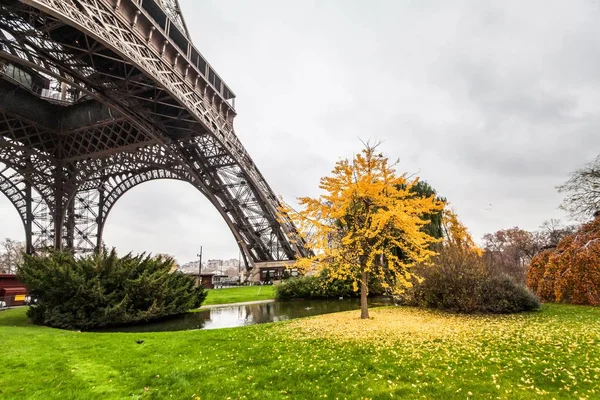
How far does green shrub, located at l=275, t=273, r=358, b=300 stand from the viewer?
983 inches

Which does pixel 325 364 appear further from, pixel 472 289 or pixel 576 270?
pixel 576 270

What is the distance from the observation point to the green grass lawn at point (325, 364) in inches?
192

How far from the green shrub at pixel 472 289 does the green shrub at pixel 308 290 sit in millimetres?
11714

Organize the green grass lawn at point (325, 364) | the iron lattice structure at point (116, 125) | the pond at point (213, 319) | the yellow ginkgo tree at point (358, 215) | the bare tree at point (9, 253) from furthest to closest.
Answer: the bare tree at point (9, 253) < the iron lattice structure at point (116, 125) < the pond at point (213, 319) < the yellow ginkgo tree at point (358, 215) < the green grass lawn at point (325, 364)

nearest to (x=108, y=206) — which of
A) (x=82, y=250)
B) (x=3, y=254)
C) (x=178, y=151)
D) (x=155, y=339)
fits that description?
(x=82, y=250)

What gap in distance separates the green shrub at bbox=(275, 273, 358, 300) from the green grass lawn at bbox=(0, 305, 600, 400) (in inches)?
615

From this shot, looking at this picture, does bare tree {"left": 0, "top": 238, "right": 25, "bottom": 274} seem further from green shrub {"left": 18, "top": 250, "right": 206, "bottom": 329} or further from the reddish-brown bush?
the reddish-brown bush

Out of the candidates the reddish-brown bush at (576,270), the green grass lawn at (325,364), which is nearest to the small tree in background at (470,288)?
the reddish-brown bush at (576,270)

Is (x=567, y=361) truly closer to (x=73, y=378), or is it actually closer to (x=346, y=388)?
(x=346, y=388)

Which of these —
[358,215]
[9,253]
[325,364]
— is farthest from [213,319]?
[9,253]

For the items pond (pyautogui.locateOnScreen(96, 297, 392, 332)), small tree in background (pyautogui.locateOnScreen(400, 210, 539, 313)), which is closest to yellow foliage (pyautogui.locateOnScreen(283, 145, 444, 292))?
small tree in background (pyautogui.locateOnScreen(400, 210, 539, 313))

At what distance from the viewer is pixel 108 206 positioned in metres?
44.7

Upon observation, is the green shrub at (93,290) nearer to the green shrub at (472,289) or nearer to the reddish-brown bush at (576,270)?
the green shrub at (472,289)

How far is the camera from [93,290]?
1289 centimetres
